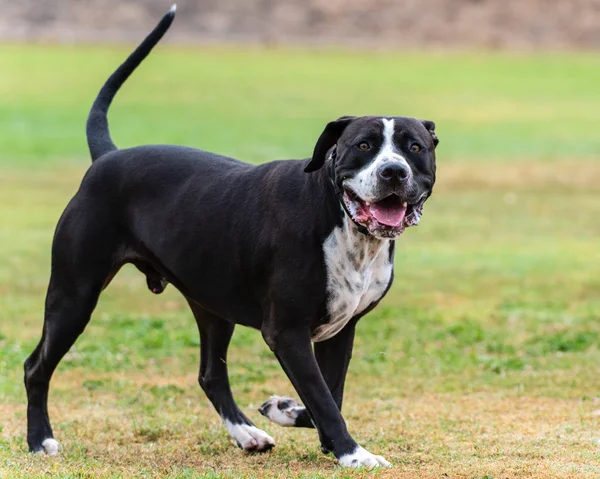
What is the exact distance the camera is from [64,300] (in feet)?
24.5

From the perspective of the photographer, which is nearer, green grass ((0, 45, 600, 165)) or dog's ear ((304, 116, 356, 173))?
dog's ear ((304, 116, 356, 173))

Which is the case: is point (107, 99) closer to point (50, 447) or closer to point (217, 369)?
point (217, 369)

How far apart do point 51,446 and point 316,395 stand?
1.81 meters

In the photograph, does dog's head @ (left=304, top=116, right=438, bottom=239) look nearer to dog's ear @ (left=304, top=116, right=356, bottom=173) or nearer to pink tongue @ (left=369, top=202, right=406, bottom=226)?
pink tongue @ (left=369, top=202, right=406, bottom=226)

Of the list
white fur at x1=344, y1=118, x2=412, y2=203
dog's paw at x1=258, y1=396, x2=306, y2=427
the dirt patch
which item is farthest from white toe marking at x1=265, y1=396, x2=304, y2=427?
the dirt patch

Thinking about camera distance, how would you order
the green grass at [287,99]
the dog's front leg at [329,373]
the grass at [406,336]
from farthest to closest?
the green grass at [287,99], the grass at [406,336], the dog's front leg at [329,373]

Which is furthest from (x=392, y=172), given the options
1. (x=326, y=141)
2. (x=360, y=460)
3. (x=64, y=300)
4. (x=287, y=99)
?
(x=287, y=99)

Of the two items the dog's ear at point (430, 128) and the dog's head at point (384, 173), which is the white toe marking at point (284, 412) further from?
the dog's ear at point (430, 128)

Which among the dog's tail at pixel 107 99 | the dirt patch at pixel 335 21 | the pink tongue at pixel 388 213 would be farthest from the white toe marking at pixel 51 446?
the dirt patch at pixel 335 21

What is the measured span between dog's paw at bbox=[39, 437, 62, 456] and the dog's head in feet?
7.53

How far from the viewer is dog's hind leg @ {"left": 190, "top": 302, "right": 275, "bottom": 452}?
7.59 meters

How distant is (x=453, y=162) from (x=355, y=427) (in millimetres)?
19701

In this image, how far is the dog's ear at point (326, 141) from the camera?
6.57 meters

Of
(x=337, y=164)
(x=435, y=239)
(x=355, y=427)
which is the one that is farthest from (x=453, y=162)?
(x=337, y=164)
